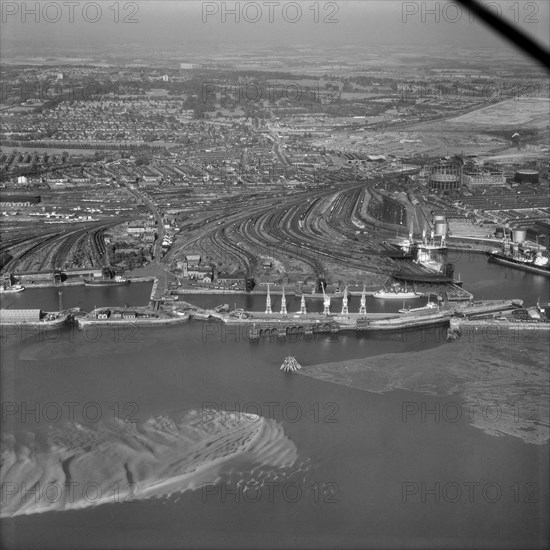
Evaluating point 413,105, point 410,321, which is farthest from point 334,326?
point 413,105

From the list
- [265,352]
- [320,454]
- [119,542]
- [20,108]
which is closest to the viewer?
[119,542]

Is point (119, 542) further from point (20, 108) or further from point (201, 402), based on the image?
point (20, 108)

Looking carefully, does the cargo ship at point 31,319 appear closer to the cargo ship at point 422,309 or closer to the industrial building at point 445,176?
the cargo ship at point 422,309
